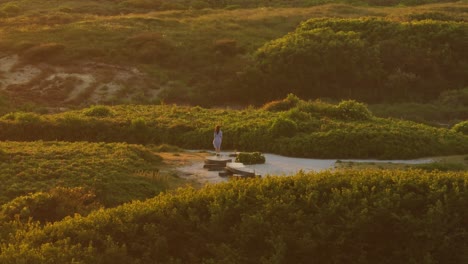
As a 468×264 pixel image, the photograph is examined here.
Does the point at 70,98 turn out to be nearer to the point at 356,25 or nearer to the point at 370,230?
the point at 356,25

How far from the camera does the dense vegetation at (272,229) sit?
14.1 m

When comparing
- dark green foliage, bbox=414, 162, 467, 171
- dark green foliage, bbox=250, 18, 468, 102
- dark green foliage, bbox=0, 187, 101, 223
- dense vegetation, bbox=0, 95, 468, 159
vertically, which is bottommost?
dark green foliage, bbox=0, 187, 101, 223

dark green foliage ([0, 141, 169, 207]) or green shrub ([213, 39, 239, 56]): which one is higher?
green shrub ([213, 39, 239, 56])

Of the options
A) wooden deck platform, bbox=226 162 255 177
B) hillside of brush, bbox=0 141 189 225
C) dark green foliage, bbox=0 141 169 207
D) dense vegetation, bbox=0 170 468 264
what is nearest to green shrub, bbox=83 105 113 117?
hillside of brush, bbox=0 141 189 225

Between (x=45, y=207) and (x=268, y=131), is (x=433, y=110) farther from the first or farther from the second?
(x=45, y=207)

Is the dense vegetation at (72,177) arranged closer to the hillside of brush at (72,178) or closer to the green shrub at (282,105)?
the hillside of brush at (72,178)

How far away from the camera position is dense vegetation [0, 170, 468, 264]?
14.1m

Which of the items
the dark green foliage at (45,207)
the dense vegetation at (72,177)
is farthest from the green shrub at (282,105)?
the dark green foliage at (45,207)

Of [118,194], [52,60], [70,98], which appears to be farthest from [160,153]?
Answer: [52,60]

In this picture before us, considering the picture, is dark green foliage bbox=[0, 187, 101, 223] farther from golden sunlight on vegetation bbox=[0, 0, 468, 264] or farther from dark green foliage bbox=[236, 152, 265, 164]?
dark green foliage bbox=[236, 152, 265, 164]

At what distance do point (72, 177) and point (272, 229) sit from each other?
10.5 metres

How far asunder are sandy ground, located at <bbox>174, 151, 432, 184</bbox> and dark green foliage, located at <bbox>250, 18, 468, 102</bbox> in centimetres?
1718

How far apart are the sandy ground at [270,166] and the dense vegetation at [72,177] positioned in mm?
1023

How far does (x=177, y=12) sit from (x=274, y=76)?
20747 millimetres
